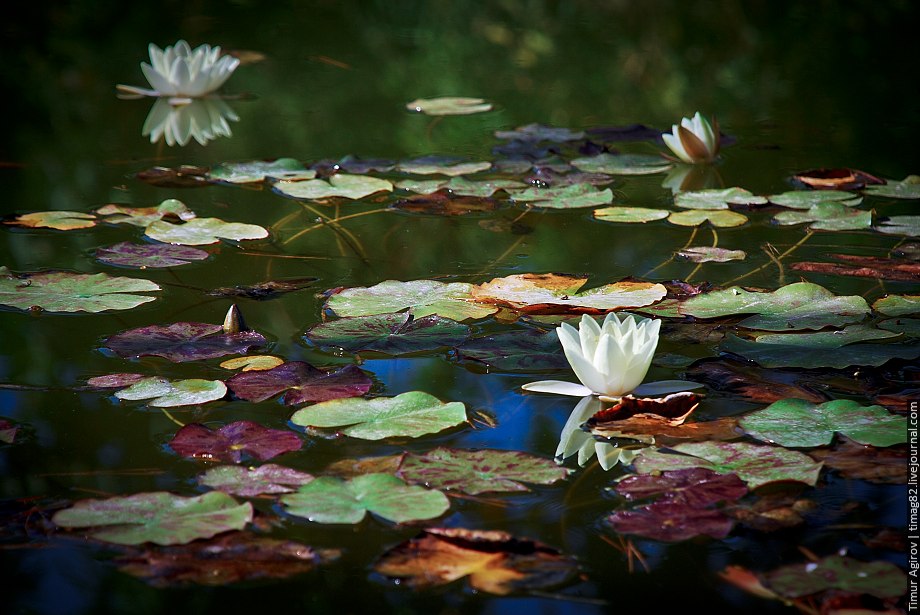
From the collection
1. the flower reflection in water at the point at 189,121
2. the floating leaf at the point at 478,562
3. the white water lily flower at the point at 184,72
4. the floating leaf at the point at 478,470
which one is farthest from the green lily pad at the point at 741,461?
the white water lily flower at the point at 184,72

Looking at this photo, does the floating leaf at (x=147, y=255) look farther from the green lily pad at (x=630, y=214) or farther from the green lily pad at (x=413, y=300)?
Answer: the green lily pad at (x=630, y=214)

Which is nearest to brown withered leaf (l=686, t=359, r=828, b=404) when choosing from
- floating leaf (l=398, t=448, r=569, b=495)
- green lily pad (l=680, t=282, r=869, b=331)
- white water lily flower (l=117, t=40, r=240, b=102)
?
green lily pad (l=680, t=282, r=869, b=331)

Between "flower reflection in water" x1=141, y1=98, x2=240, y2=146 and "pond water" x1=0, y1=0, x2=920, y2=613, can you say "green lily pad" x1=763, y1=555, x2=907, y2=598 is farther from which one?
"flower reflection in water" x1=141, y1=98, x2=240, y2=146

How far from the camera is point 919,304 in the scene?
1811mm

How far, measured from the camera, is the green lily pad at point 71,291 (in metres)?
1.84

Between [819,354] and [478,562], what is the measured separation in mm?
778

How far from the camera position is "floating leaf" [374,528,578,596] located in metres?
1.08

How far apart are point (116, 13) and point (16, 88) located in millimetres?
1526

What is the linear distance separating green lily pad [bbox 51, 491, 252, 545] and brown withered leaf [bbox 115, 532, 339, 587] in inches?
0.6

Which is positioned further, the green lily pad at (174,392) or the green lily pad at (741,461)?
the green lily pad at (174,392)

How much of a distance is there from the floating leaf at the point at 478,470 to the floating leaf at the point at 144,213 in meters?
1.31

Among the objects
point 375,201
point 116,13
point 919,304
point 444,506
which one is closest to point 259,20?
point 116,13

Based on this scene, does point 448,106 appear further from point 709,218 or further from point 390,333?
point 390,333

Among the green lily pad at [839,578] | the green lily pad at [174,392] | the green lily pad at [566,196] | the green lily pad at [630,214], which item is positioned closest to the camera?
the green lily pad at [839,578]
